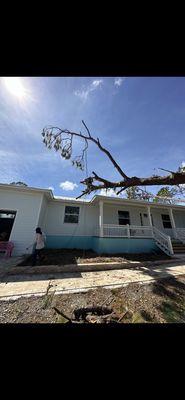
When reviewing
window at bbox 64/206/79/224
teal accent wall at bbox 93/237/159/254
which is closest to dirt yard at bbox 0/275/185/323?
teal accent wall at bbox 93/237/159/254

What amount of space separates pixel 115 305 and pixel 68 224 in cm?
818

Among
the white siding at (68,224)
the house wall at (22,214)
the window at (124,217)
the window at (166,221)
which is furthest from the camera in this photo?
the window at (166,221)

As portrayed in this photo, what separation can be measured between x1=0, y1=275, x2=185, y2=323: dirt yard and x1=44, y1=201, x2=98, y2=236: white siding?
23.3ft

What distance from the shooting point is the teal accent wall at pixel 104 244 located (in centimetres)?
927

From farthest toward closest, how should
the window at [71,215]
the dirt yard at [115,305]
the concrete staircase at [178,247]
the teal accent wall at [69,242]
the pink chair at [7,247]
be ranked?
1. the window at [71,215]
2. the teal accent wall at [69,242]
3. the concrete staircase at [178,247]
4. the pink chair at [7,247]
5. the dirt yard at [115,305]

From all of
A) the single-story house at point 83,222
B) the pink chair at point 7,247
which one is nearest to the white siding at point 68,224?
the single-story house at point 83,222

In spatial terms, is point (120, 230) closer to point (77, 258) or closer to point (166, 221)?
point (77, 258)

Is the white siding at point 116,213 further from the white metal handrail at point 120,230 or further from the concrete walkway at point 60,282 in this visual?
the concrete walkway at point 60,282

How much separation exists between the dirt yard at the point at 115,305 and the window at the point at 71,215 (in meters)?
7.40

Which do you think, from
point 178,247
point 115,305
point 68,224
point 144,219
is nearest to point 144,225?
point 144,219

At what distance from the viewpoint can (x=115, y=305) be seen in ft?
10.6

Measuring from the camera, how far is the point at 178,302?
3.55 m

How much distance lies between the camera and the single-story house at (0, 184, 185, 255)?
873 centimetres
